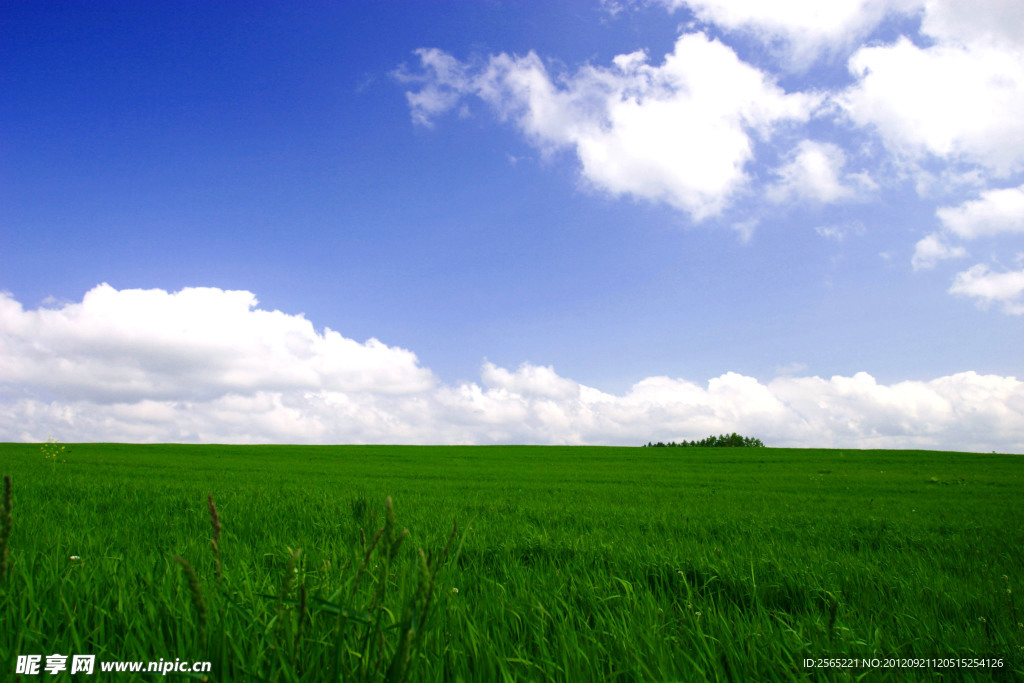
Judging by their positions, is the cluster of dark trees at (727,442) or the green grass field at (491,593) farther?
the cluster of dark trees at (727,442)

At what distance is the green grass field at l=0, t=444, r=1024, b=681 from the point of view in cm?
167

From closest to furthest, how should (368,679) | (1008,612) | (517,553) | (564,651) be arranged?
(368,679) → (564,651) → (1008,612) → (517,553)

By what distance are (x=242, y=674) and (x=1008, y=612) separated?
16.2 ft

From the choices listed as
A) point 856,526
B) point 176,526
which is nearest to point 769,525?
point 856,526

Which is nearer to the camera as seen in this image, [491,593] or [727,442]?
[491,593]

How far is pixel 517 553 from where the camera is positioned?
4961mm

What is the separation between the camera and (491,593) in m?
3.20

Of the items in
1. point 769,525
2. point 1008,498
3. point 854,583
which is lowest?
point 1008,498

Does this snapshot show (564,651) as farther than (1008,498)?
No

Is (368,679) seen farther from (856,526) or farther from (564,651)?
(856,526)

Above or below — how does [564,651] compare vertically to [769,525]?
above

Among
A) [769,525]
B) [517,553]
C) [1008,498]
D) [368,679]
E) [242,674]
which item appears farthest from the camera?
[1008,498]

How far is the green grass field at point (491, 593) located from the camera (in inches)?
65.8

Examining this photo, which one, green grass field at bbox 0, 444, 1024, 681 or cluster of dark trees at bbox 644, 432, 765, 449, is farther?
cluster of dark trees at bbox 644, 432, 765, 449
